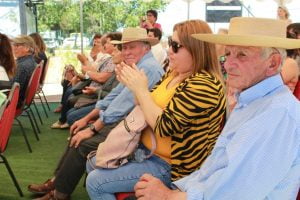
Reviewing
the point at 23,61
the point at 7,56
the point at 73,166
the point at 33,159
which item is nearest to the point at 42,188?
the point at 73,166

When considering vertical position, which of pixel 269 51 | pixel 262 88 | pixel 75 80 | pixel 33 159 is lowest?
pixel 33 159

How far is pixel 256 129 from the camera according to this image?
1222mm

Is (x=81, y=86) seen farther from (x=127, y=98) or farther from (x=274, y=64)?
(x=274, y=64)

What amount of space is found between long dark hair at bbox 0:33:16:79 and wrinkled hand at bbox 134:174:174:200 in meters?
Result: 3.19

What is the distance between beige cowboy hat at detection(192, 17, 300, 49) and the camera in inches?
51.8

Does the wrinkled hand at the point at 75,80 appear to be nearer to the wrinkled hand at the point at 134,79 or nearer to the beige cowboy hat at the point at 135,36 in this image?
the beige cowboy hat at the point at 135,36

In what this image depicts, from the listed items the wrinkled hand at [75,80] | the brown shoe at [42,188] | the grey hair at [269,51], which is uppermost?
the grey hair at [269,51]

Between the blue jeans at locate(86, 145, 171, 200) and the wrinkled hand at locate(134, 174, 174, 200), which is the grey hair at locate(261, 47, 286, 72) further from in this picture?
the blue jeans at locate(86, 145, 171, 200)

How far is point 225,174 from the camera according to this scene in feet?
4.10

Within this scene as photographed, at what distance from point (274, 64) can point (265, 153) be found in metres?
0.31

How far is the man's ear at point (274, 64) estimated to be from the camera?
1353 millimetres

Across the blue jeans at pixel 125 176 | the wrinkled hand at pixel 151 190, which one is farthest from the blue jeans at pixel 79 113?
the wrinkled hand at pixel 151 190

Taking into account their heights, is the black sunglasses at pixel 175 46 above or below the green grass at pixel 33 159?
above

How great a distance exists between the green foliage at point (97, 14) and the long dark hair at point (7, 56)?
3050 mm
